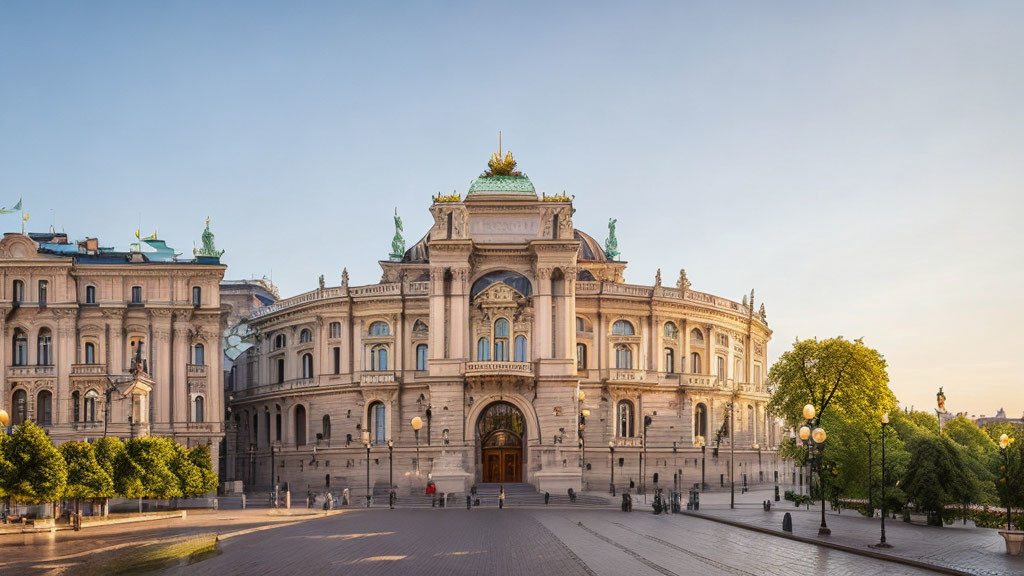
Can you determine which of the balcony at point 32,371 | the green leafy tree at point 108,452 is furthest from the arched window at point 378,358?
the green leafy tree at point 108,452

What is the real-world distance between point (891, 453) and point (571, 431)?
2718 cm

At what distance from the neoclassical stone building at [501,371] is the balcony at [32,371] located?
69.8 feet

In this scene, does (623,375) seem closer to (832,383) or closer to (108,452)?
(832,383)

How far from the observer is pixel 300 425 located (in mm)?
96062

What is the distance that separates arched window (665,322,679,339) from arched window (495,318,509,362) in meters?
18.0

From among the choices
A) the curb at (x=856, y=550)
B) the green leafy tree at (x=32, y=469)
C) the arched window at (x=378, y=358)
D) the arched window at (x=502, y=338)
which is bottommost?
the curb at (x=856, y=550)

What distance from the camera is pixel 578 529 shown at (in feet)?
161

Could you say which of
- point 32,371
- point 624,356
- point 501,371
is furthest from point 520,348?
point 32,371

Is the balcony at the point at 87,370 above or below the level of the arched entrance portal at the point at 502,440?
above

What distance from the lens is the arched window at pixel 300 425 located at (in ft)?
313

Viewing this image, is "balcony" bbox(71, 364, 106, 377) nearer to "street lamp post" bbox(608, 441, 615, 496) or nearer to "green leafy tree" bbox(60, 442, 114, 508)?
"green leafy tree" bbox(60, 442, 114, 508)

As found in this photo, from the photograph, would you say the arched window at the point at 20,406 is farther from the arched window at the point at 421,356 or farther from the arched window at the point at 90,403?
the arched window at the point at 421,356

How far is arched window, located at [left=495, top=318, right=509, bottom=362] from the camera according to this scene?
83875 mm

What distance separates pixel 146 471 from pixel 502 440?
29.9m
